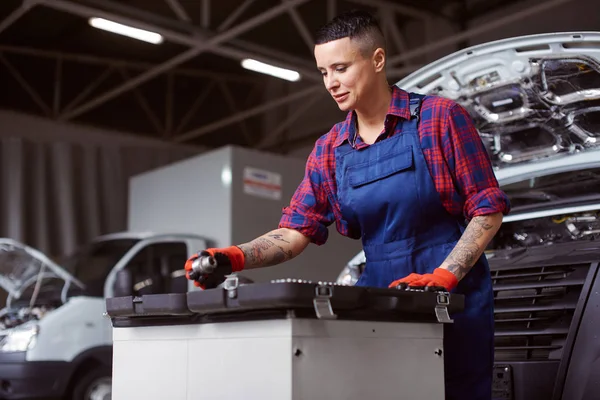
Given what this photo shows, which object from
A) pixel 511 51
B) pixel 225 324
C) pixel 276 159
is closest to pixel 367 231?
pixel 225 324

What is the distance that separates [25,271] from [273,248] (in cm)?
509

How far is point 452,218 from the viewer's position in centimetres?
207

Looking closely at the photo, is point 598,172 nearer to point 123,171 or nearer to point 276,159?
point 276,159

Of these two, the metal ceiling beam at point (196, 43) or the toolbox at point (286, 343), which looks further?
the metal ceiling beam at point (196, 43)

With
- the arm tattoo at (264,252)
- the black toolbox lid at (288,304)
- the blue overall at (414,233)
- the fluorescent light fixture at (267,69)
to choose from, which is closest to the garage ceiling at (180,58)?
the fluorescent light fixture at (267,69)

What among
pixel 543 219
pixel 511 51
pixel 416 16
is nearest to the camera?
pixel 511 51

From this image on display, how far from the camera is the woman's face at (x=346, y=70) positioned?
202 centimetres

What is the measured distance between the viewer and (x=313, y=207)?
88.7 inches

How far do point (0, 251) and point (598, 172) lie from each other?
4.76m

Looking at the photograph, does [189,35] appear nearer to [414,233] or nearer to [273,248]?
[273,248]

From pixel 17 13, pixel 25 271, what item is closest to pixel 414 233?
pixel 25 271

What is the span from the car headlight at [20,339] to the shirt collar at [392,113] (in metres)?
4.33

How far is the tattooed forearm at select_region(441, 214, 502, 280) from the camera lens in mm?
1860

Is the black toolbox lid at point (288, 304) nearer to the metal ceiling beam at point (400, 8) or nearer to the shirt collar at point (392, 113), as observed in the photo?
the shirt collar at point (392, 113)
